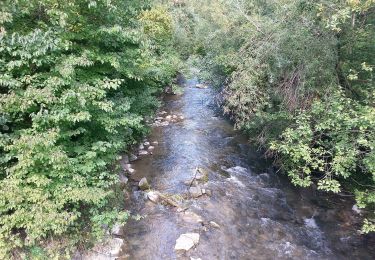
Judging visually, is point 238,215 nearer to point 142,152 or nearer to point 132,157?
point 132,157

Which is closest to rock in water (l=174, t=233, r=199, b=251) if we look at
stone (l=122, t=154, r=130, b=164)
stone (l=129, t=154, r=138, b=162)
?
stone (l=122, t=154, r=130, b=164)

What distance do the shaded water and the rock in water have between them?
13 cm

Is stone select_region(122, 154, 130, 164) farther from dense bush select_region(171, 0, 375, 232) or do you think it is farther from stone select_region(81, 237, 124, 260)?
dense bush select_region(171, 0, 375, 232)

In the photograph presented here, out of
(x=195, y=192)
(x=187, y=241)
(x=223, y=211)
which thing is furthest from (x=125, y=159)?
(x=187, y=241)

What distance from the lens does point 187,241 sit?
21.9 ft

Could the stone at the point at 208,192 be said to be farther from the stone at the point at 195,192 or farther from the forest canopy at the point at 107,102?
the forest canopy at the point at 107,102

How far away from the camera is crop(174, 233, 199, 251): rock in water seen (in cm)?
657

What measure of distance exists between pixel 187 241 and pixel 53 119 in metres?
3.82

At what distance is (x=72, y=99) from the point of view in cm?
554

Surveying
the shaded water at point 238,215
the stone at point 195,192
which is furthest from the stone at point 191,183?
the stone at point 195,192

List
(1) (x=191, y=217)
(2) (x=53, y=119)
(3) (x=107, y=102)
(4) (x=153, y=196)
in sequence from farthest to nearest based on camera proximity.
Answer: (4) (x=153, y=196), (1) (x=191, y=217), (3) (x=107, y=102), (2) (x=53, y=119)

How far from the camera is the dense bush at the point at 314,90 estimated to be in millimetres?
6367

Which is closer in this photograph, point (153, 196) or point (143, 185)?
point (153, 196)

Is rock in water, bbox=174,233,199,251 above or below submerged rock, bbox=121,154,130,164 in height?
above
